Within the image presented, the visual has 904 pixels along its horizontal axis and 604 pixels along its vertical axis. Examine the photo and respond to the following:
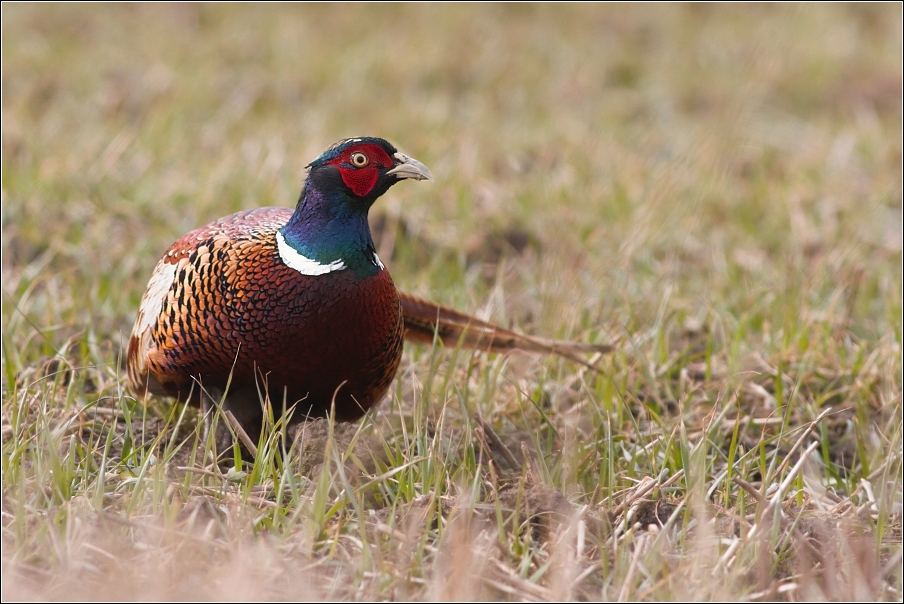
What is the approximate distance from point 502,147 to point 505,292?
2040mm

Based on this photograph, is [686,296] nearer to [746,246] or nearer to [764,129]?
[746,246]

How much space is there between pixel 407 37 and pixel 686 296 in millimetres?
4197

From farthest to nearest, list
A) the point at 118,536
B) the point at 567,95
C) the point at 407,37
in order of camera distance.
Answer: the point at 407,37, the point at 567,95, the point at 118,536

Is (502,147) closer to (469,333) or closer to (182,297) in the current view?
(469,333)

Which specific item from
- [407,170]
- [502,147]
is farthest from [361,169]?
[502,147]

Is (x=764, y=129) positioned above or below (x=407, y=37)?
below

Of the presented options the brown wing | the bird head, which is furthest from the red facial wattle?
the brown wing

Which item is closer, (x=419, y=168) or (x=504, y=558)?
(x=504, y=558)

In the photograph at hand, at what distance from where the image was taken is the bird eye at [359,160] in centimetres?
295

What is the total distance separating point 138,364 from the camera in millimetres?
3129

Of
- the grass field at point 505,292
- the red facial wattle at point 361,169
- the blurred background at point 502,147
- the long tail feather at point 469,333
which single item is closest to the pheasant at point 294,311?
the red facial wattle at point 361,169

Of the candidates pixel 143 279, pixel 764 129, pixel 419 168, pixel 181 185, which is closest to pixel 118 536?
pixel 419 168

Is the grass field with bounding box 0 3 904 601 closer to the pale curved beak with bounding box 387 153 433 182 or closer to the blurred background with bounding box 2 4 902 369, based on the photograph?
the blurred background with bounding box 2 4 902 369

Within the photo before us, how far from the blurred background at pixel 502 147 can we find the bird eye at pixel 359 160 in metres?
0.55
